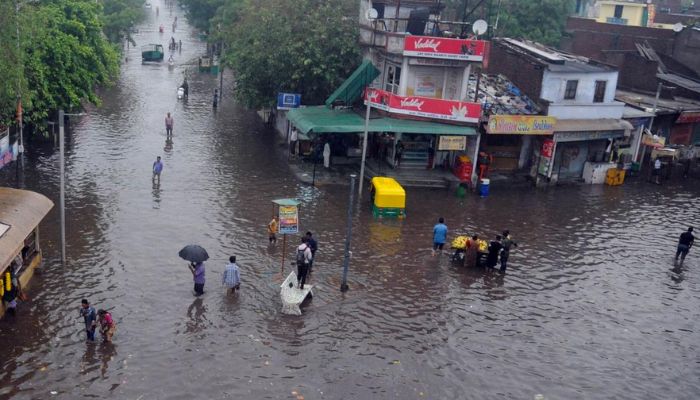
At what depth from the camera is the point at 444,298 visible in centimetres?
2091

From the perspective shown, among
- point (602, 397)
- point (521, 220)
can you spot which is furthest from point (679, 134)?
point (602, 397)

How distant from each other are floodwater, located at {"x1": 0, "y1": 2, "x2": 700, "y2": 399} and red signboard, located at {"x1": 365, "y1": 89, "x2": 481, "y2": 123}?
12.4 ft

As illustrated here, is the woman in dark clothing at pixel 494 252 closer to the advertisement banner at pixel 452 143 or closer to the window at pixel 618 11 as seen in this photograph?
the advertisement banner at pixel 452 143

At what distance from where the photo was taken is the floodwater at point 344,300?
52.3 feet

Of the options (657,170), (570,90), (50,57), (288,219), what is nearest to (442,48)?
(570,90)

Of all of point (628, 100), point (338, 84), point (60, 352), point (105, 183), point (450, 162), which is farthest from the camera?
point (628, 100)

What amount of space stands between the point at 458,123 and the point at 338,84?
7803 millimetres

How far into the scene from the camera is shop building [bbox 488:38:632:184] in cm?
3441

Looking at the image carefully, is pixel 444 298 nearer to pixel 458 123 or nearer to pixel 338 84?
pixel 458 123

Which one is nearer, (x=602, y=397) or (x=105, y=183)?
(x=602, y=397)

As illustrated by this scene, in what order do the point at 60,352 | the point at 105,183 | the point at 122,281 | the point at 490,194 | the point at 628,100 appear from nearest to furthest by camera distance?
the point at 60,352, the point at 122,281, the point at 105,183, the point at 490,194, the point at 628,100

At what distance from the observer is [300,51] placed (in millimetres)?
36875

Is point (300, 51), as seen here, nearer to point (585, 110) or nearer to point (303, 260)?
point (585, 110)

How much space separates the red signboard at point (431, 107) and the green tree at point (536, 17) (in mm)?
28700
